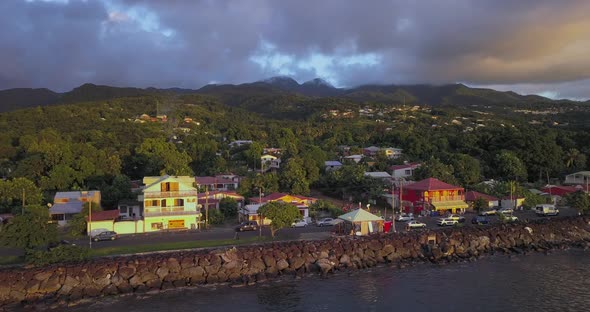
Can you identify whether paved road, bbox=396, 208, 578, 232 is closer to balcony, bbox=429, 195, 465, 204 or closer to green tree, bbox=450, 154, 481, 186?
balcony, bbox=429, 195, 465, 204

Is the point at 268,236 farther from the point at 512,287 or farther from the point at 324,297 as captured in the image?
the point at 512,287

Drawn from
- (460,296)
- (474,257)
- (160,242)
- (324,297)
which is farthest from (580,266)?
(160,242)

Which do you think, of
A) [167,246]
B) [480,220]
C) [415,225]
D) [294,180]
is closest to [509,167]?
[480,220]

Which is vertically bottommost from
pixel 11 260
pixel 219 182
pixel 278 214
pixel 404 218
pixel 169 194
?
pixel 404 218

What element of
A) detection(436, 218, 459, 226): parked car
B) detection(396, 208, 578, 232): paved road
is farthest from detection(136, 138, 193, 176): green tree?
detection(436, 218, 459, 226): parked car

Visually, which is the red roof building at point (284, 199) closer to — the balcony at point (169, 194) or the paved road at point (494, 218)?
the balcony at point (169, 194)

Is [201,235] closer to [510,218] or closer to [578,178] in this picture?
[510,218]
